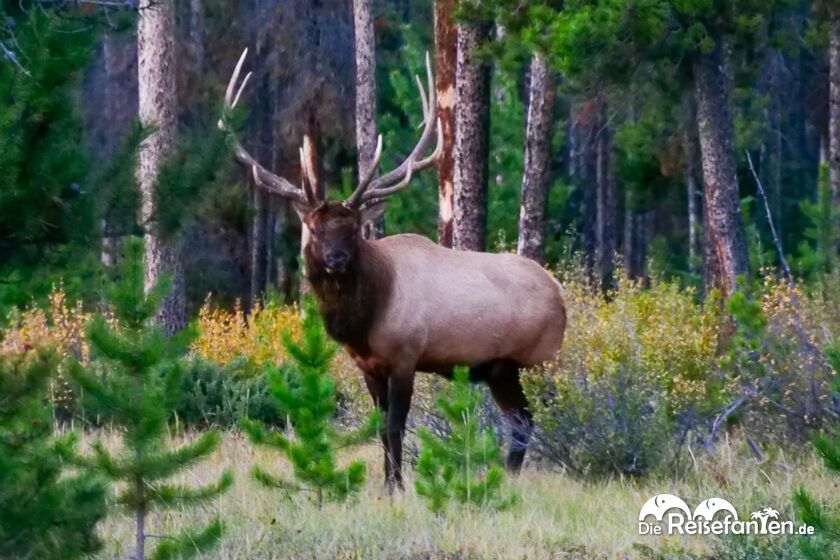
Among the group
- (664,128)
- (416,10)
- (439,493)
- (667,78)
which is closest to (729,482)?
(439,493)

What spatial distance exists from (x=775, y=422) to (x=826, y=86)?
71.8 ft

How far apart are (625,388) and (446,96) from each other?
6882mm

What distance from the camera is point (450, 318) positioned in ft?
33.3

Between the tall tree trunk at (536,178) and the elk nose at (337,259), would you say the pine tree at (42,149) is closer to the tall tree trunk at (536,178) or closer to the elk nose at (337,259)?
the elk nose at (337,259)

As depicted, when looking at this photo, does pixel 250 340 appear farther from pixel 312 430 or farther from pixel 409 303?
pixel 312 430

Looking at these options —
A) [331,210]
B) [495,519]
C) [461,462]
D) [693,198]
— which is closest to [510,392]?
[331,210]

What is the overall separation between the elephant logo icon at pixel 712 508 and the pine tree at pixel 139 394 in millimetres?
2680

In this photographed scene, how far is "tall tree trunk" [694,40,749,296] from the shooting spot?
44.3 ft

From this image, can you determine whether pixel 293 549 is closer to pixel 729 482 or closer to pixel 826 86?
pixel 729 482

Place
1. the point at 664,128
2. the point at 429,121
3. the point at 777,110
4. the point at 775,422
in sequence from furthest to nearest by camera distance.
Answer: the point at 777,110 → the point at 664,128 → the point at 429,121 → the point at 775,422

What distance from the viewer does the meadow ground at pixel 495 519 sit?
24.2 feet

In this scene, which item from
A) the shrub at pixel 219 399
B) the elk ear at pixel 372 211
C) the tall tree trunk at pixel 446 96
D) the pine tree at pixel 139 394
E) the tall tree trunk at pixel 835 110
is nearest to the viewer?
the pine tree at pixel 139 394

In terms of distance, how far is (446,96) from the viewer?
15562 mm

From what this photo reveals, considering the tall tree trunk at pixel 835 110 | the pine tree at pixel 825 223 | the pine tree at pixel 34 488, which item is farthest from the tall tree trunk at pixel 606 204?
the pine tree at pixel 34 488
